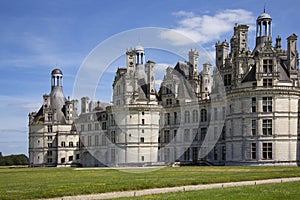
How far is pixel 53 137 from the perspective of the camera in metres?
87.1

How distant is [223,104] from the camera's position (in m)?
61.2

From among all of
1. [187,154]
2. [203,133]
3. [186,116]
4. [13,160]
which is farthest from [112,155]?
[13,160]

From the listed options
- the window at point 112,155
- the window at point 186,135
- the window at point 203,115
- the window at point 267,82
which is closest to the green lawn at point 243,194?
the window at point 267,82

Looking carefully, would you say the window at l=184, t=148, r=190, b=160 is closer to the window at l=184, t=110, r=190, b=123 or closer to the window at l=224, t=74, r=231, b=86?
the window at l=184, t=110, r=190, b=123

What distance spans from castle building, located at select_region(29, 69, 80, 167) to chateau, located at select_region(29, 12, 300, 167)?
186 mm

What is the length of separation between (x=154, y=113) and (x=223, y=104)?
1264 centimetres

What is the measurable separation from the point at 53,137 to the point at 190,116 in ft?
101

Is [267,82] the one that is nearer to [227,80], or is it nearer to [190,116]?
[227,80]

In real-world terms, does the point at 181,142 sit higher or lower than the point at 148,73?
lower

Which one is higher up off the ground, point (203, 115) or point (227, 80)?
point (227, 80)

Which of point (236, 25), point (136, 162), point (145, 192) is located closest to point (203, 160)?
point (136, 162)

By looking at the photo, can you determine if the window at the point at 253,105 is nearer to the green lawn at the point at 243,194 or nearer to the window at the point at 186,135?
the window at the point at 186,135

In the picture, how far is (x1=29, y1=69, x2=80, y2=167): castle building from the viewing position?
86.8m

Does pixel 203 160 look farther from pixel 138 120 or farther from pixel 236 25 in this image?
pixel 236 25
